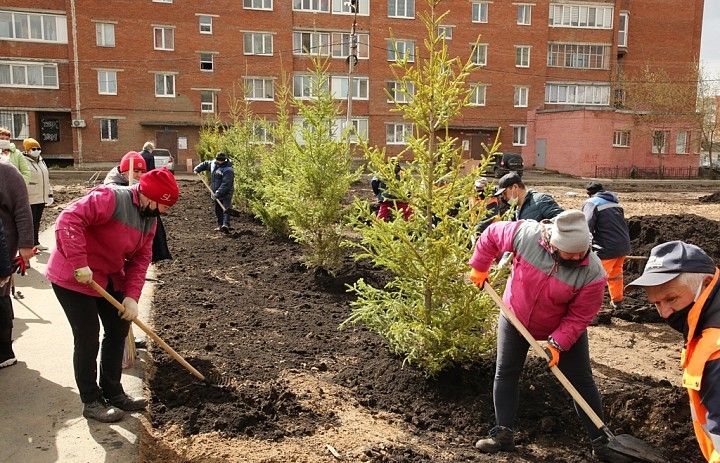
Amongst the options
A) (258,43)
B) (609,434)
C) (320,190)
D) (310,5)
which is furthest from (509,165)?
(609,434)

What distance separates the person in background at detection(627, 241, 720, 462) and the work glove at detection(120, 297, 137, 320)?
3239 mm

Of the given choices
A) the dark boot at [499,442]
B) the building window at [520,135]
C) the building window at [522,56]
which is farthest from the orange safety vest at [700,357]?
the building window at [522,56]

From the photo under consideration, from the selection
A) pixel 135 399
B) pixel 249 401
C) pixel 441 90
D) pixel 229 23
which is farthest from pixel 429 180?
pixel 229 23

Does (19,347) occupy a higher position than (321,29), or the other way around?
(321,29)

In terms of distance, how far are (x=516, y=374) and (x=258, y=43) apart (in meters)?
39.7

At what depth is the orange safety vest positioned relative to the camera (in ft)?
7.63

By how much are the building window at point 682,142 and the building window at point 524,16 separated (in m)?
13.8

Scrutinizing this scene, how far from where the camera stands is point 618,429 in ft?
14.9

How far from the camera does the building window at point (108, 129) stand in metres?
38.4

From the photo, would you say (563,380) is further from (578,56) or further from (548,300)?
(578,56)

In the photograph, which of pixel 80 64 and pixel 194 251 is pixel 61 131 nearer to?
pixel 80 64

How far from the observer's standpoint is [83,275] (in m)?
3.82

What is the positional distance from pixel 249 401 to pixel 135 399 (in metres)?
0.85

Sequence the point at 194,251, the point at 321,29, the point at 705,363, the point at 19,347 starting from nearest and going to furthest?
the point at 705,363
the point at 19,347
the point at 194,251
the point at 321,29
